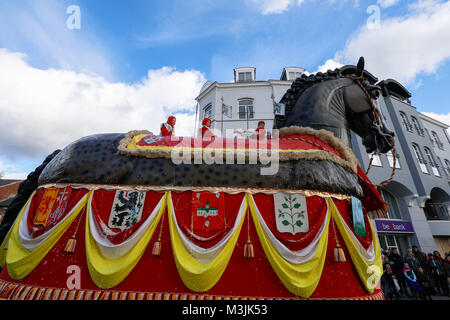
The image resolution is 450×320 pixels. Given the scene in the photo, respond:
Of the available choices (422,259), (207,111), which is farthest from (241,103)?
(422,259)

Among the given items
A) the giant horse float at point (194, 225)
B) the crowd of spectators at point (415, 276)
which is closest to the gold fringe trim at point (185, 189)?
the giant horse float at point (194, 225)

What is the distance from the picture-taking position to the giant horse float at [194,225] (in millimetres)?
2426

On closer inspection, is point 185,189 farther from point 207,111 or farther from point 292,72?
point 292,72

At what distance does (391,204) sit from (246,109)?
12.3m

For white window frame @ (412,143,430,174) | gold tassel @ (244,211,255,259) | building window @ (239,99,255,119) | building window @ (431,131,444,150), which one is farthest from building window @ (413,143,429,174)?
gold tassel @ (244,211,255,259)

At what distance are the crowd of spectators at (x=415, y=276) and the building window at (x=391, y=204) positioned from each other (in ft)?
18.7

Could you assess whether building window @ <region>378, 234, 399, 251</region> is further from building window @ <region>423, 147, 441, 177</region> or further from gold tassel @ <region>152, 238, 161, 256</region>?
gold tassel @ <region>152, 238, 161, 256</region>

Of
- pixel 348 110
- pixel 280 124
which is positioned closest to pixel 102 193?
pixel 280 124

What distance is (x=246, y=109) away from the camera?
1605 cm

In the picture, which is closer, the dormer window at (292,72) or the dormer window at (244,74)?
the dormer window at (292,72)

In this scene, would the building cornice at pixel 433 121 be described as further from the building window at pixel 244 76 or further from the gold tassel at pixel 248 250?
the gold tassel at pixel 248 250

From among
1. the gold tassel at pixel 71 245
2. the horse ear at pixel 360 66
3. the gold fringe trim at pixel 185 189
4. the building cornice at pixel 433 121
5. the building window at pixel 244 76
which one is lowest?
the gold tassel at pixel 71 245

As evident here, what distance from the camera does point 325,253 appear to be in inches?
102
